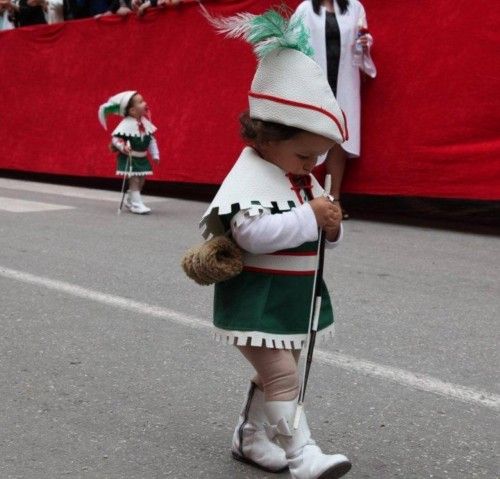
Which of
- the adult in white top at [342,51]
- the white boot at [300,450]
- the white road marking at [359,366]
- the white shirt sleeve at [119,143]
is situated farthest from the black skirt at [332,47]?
the white boot at [300,450]

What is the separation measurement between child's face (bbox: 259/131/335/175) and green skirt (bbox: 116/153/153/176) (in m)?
6.05

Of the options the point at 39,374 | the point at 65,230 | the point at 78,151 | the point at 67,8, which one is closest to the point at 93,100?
the point at 78,151

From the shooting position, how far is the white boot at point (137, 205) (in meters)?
8.35

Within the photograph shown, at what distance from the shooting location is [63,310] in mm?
4645

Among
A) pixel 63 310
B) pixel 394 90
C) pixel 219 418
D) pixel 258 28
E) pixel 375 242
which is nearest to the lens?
pixel 258 28

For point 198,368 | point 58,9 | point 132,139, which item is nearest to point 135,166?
point 132,139

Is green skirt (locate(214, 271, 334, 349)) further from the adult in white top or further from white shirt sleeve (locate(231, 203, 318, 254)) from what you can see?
the adult in white top

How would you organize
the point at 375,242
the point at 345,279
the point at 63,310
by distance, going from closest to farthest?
the point at 63,310, the point at 345,279, the point at 375,242

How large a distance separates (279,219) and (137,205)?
19.7 ft

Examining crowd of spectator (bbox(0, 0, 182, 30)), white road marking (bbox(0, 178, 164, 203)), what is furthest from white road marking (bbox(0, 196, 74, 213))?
crowd of spectator (bbox(0, 0, 182, 30))

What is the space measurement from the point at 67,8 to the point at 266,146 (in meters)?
9.84

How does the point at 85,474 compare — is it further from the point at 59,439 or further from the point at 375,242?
the point at 375,242

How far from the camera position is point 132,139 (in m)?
8.64

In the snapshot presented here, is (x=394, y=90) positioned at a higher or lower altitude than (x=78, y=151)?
higher
